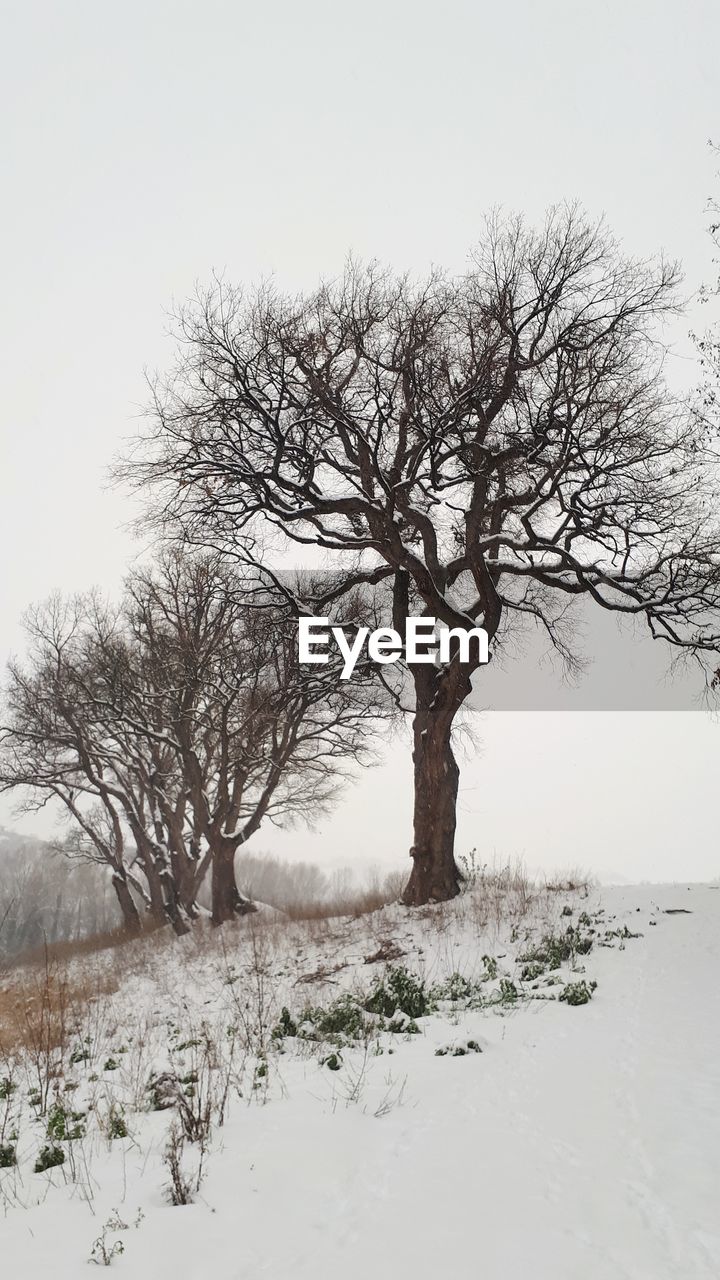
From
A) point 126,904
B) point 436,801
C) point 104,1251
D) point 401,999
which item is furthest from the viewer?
point 126,904

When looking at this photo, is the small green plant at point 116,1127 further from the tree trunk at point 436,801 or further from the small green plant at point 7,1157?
the tree trunk at point 436,801

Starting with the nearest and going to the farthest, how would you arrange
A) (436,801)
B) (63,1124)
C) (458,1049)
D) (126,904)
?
(63,1124) < (458,1049) < (436,801) < (126,904)

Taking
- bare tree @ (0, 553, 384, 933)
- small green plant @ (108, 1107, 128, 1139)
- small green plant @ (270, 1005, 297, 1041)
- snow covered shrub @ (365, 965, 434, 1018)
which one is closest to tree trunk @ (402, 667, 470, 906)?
bare tree @ (0, 553, 384, 933)

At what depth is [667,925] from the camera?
10.9 metres

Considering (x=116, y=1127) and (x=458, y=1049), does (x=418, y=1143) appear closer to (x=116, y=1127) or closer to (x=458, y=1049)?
(x=458, y=1049)

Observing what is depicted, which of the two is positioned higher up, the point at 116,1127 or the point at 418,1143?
the point at 418,1143

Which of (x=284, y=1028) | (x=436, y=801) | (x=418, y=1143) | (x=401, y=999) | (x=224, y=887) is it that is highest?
(x=436, y=801)

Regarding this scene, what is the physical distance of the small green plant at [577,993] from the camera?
22.8 ft

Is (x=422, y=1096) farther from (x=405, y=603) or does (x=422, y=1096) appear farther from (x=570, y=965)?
(x=405, y=603)

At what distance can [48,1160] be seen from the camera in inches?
170

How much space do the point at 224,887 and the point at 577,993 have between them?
15754mm

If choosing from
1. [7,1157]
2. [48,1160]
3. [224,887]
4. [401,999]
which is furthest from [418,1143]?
[224,887]

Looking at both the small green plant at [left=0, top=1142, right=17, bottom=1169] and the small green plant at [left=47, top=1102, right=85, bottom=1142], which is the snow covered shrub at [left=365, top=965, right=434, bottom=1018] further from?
the small green plant at [left=0, top=1142, right=17, bottom=1169]

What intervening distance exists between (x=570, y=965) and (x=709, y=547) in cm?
809
